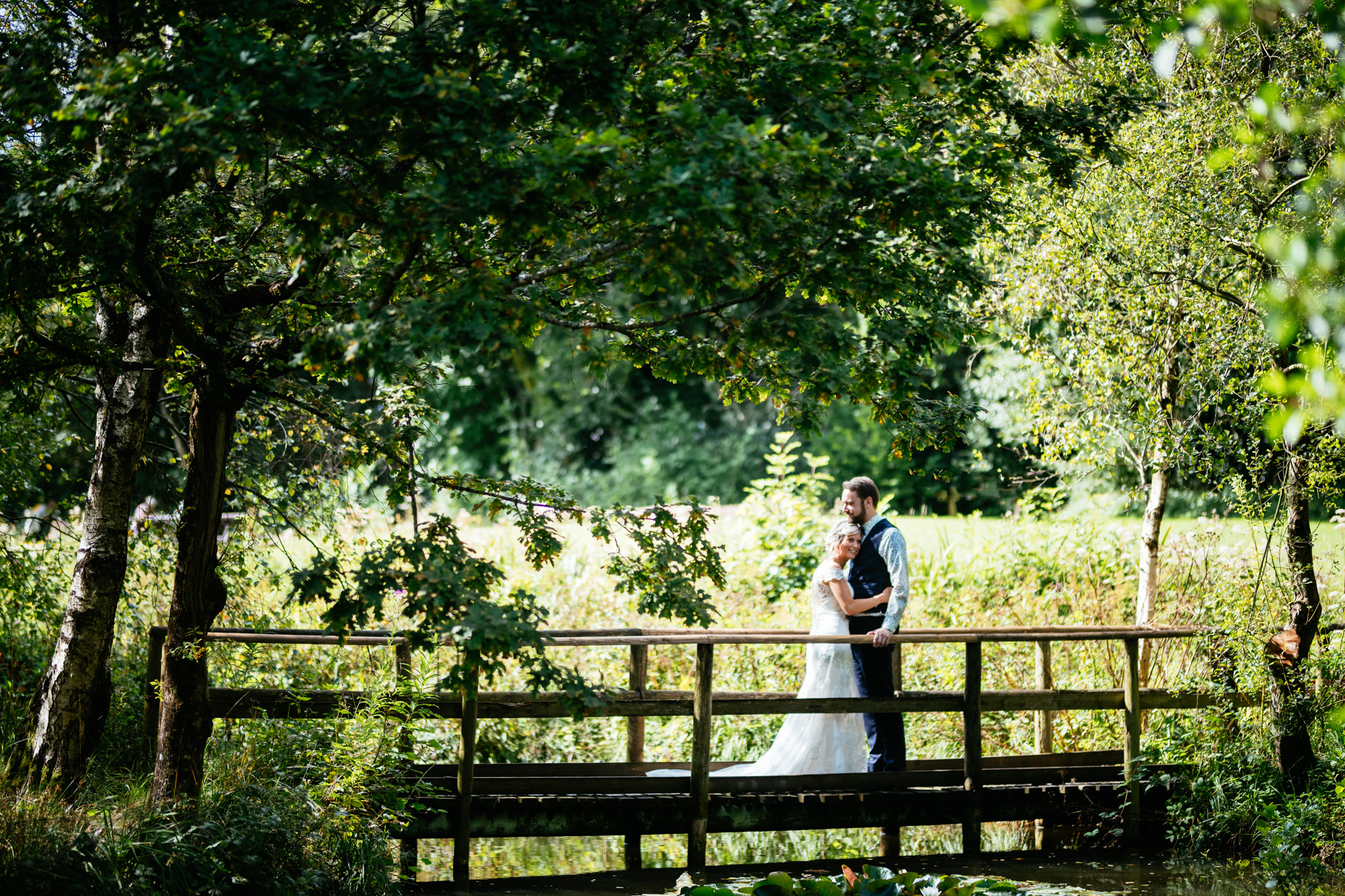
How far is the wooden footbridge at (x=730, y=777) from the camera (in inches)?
288

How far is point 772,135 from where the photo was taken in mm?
4719

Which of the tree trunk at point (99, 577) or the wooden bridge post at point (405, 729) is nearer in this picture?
the tree trunk at point (99, 577)

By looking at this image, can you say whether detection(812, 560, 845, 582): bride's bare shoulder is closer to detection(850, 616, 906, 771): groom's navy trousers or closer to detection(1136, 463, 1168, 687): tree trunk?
detection(850, 616, 906, 771): groom's navy trousers

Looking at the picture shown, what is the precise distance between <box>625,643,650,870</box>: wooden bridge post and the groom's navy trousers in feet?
4.90

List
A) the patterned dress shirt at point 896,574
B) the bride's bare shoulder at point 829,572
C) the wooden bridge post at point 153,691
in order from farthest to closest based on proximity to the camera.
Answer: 1. the bride's bare shoulder at point 829,572
2. the patterned dress shirt at point 896,574
3. the wooden bridge post at point 153,691

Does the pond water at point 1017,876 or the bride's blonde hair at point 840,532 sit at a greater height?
the bride's blonde hair at point 840,532

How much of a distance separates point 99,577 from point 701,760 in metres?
3.88

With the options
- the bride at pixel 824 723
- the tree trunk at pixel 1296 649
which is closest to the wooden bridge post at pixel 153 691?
the bride at pixel 824 723

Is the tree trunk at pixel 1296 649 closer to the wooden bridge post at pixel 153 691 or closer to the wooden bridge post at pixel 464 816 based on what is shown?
the wooden bridge post at pixel 464 816

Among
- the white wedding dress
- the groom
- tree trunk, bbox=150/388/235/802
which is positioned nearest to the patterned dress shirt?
the groom

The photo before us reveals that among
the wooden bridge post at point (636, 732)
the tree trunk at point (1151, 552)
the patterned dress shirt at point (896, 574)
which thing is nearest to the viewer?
the patterned dress shirt at point (896, 574)

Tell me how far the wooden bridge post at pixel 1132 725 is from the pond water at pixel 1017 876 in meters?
0.40

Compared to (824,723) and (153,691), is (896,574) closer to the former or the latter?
(824,723)

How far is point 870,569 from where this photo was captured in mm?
8156
